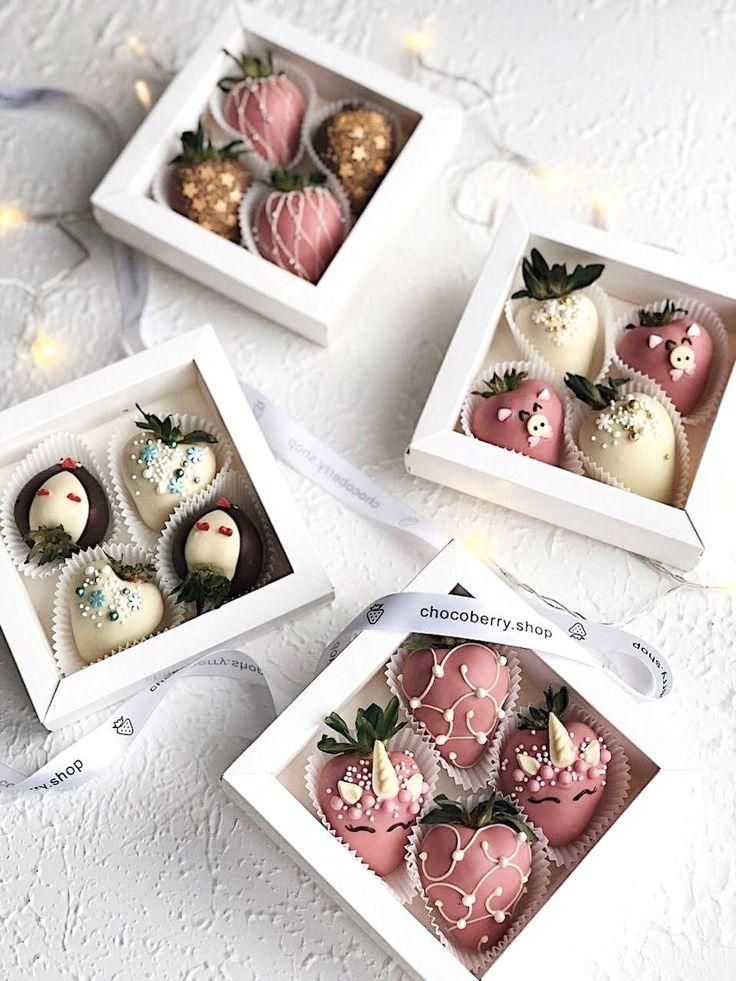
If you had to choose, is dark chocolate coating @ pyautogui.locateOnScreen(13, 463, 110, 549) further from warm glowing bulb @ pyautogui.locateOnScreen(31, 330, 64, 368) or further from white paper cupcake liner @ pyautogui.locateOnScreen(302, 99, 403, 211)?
white paper cupcake liner @ pyautogui.locateOnScreen(302, 99, 403, 211)

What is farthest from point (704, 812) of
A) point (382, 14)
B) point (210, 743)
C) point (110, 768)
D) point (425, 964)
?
point (382, 14)

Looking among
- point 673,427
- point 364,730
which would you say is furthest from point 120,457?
point 673,427

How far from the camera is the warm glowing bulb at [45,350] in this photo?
59.5 inches

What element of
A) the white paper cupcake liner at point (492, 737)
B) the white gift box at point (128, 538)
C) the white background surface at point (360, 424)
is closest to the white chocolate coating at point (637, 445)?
the white background surface at point (360, 424)

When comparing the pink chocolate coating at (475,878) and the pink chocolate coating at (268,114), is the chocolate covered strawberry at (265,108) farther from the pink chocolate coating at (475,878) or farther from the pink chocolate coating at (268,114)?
the pink chocolate coating at (475,878)

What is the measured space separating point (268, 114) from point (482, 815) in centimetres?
95

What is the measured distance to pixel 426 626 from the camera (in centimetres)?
119

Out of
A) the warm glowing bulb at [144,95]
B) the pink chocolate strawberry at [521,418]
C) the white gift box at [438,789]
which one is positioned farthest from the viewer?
the warm glowing bulb at [144,95]

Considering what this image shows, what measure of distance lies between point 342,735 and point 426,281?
658 mm

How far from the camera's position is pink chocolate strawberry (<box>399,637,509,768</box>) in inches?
47.2

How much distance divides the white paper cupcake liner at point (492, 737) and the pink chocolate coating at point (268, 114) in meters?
0.73

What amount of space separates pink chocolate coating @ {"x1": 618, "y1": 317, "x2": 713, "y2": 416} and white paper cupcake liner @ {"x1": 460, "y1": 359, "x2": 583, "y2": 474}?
0.09 m

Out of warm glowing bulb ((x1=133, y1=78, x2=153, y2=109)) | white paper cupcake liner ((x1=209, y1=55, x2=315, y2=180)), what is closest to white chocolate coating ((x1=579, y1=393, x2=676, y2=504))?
white paper cupcake liner ((x1=209, y1=55, x2=315, y2=180))

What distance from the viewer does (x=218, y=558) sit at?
4.16 ft
